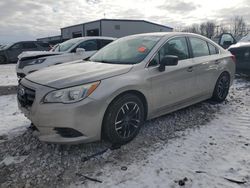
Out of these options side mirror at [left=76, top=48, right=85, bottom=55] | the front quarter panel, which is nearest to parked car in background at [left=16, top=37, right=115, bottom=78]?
side mirror at [left=76, top=48, right=85, bottom=55]

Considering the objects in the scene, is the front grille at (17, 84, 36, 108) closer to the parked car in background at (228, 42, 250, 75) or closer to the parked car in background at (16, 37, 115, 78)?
the parked car in background at (16, 37, 115, 78)

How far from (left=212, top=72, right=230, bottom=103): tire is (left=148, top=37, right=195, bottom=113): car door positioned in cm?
97

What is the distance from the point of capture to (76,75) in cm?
318

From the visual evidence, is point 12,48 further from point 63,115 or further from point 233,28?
point 233,28

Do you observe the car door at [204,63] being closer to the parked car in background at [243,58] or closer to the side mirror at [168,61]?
the side mirror at [168,61]

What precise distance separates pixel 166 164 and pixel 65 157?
132 cm

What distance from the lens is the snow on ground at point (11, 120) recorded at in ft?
13.4

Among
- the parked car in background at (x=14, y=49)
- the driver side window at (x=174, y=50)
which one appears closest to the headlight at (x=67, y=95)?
the driver side window at (x=174, y=50)

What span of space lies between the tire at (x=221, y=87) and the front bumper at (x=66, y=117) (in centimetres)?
303

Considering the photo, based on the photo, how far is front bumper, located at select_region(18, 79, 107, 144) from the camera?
2.87 metres

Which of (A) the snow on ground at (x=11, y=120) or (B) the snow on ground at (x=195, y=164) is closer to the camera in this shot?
(B) the snow on ground at (x=195, y=164)

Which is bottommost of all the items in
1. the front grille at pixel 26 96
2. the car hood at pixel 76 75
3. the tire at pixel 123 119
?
the tire at pixel 123 119

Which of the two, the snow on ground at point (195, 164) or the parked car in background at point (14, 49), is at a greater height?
the parked car in background at point (14, 49)

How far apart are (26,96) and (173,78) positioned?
2.25 metres
